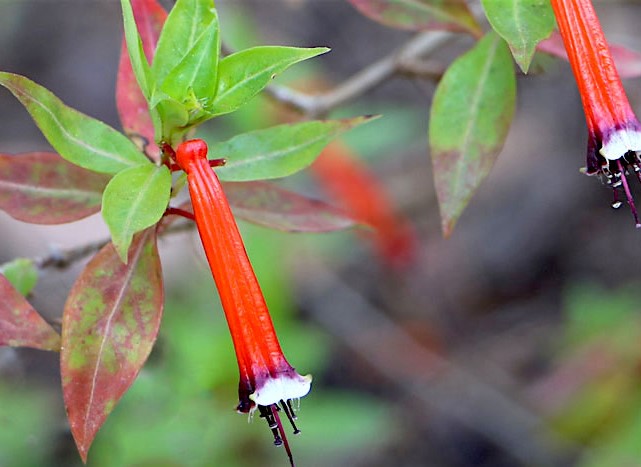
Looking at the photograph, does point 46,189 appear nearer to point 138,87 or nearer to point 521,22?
point 138,87

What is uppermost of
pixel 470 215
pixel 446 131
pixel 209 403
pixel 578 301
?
pixel 470 215

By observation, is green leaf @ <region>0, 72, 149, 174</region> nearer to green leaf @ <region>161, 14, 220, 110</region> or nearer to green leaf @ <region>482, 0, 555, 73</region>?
green leaf @ <region>161, 14, 220, 110</region>

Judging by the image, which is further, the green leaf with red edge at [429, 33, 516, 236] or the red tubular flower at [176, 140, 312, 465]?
the green leaf with red edge at [429, 33, 516, 236]

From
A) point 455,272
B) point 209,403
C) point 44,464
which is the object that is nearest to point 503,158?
point 455,272

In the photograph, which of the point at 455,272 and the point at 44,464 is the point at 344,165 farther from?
the point at 44,464

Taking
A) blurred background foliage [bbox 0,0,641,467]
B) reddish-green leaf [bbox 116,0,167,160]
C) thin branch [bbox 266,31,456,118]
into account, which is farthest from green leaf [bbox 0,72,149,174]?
blurred background foliage [bbox 0,0,641,467]
